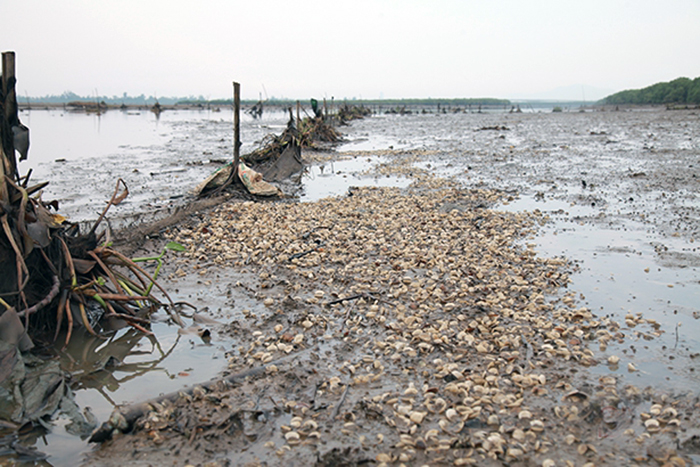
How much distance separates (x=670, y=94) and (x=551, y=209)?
242ft

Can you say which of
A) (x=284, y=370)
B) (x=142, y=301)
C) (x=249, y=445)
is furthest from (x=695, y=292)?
(x=142, y=301)

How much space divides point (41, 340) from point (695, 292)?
23.8 feet

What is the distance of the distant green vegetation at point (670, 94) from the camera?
60497 mm

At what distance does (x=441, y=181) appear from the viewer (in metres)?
12.8

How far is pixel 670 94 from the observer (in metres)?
66.7

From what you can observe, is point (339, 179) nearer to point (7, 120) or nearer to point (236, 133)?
point (236, 133)

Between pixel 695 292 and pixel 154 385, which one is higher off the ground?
pixel 695 292

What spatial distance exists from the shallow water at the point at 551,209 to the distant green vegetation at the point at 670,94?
4722 cm

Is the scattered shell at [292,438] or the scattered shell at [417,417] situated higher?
the scattered shell at [417,417]

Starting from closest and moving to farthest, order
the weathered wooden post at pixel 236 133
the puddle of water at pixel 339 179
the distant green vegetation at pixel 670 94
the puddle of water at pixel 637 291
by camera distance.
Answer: the puddle of water at pixel 637 291 → the weathered wooden post at pixel 236 133 → the puddle of water at pixel 339 179 → the distant green vegetation at pixel 670 94

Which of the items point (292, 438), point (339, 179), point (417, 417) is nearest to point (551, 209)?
point (339, 179)

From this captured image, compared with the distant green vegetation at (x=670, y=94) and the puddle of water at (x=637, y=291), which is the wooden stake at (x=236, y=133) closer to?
the puddle of water at (x=637, y=291)

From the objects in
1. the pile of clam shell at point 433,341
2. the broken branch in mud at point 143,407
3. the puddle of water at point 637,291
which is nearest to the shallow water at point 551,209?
the puddle of water at point 637,291

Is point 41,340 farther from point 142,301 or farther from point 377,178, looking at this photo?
point 377,178
